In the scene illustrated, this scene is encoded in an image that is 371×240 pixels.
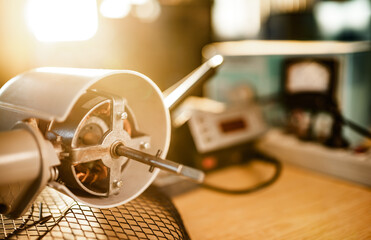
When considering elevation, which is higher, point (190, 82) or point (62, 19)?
point (62, 19)

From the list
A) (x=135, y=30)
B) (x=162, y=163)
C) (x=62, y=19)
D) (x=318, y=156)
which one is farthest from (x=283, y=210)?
(x=62, y=19)

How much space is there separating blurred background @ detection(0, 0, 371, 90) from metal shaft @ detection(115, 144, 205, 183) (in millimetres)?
445

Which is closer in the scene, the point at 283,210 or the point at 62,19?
the point at 283,210

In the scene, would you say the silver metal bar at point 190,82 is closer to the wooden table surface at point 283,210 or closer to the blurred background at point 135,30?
the wooden table surface at point 283,210

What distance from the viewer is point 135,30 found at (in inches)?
33.8

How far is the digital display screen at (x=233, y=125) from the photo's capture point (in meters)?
0.78

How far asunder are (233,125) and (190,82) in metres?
0.27

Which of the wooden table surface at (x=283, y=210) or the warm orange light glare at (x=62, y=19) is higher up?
the warm orange light glare at (x=62, y=19)

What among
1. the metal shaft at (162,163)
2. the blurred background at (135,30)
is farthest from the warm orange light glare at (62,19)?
the metal shaft at (162,163)

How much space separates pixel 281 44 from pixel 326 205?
20.3 inches

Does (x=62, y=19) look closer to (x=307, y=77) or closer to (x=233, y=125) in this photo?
(x=233, y=125)

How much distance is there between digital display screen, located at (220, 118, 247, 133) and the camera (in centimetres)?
78

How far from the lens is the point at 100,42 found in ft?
2.71

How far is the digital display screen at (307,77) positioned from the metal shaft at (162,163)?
1.83 ft
